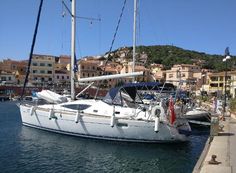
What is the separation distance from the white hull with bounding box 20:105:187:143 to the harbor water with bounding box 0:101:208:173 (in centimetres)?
39

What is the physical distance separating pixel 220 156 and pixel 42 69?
102m

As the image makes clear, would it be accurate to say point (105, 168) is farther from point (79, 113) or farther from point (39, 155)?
point (79, 113)

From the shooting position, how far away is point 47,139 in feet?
74.2

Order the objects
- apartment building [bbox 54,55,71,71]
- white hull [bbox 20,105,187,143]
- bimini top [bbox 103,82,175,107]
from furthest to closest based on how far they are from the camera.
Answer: apartment building [bbox 54,55,71,71]
bimini top [bbox 103,82,175,107]
white hull [bbox 20,105,187,143]

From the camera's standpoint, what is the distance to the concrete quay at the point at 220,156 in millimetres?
11719

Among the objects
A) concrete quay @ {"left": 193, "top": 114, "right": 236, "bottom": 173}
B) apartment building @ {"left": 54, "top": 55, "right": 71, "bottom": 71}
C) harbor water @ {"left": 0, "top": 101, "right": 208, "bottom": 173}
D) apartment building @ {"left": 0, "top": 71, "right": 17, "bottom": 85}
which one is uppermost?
apartment building @ {"left": 54, "top": 55, "right": 71, "bottom": 71}

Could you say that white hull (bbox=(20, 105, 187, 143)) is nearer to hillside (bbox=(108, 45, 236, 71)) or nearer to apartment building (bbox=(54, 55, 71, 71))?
apartment building (bbox=(54, 55, 71, 71))

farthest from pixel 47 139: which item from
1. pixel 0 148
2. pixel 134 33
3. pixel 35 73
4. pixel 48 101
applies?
pixel 35 73

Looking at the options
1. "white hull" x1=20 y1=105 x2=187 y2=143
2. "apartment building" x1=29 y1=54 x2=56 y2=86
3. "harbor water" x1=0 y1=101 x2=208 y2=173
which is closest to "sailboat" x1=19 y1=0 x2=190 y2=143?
"white hull" x1=20 y1=105 x2=187 y2=143

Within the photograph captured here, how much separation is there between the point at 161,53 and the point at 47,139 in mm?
164771

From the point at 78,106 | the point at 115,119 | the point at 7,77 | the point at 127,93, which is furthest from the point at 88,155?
the point at 7,77

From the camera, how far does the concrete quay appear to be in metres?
11.7

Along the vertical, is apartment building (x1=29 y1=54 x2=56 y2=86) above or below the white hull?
above

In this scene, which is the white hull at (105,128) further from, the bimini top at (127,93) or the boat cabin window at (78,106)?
the bimini top at (127,93)
